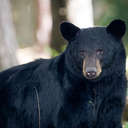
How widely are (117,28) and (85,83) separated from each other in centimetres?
83

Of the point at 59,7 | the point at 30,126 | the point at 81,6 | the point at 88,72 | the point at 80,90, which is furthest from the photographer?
the point at 59,7

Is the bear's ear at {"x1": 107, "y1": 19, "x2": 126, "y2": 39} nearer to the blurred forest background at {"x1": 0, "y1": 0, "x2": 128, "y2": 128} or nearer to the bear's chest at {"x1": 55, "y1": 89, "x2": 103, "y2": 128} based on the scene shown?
the bear's chest at {"x1": 55, "y1": 89, "x2": 103, "y2": 128}

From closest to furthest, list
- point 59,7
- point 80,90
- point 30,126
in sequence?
point 80,90 < point 30,126 < point 59,7

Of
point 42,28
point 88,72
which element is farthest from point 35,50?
point 88,72

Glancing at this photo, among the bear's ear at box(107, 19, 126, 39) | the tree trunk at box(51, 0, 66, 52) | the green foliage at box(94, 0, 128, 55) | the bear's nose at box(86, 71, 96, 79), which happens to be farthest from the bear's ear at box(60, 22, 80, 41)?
the green foliage at box(94, 0, 128, 55)

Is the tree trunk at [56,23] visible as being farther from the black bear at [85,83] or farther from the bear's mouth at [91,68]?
the bear's mouth at [91,68]

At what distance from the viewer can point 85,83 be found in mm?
5496

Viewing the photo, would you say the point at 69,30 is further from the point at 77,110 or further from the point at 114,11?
the point at 114,11

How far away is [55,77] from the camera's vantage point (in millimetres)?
5664

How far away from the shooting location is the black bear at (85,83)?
5.38 metres

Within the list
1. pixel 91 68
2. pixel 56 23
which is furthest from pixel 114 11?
pixel 91 68

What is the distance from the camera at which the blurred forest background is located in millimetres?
10180

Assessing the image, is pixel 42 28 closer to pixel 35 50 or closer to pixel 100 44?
pixel 35 50

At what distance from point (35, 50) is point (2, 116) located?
33.0 feet
